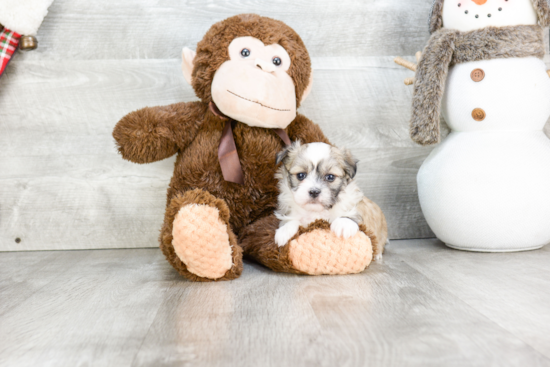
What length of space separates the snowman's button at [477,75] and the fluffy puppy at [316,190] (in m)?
0.60

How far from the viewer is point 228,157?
1.67m

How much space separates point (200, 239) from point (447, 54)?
1.20 m

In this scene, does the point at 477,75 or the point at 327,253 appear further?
the point at 477,75

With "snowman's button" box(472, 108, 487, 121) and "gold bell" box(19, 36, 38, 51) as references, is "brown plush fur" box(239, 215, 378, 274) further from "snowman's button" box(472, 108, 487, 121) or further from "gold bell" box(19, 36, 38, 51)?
"gold bell" box(19, 36, 38, 51)

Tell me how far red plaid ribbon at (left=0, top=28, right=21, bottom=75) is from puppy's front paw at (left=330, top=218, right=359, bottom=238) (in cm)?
155

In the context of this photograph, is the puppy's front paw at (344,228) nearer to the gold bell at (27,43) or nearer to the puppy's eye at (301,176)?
the puppy's eye at (301,176)

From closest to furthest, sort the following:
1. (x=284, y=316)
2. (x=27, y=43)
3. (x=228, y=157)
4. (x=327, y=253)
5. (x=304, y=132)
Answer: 1. (x=284, y=316)
2. (x=327, y=253)
3. (x=228, y=157)
4. (x=304, y=132)
5. (x=27, y=43)

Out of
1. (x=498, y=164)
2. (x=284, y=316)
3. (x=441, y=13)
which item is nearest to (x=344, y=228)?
(x=284, y=316)

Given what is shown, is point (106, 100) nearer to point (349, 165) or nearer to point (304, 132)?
point (304, 132)

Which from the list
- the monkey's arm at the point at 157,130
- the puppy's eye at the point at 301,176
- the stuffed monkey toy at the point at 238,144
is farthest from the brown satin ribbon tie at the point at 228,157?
the puppy's eye at the point at 301,176

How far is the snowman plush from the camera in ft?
5.61

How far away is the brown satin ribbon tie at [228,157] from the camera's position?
167 cm

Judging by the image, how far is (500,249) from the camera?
177 cm

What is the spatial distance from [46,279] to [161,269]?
0.38m
